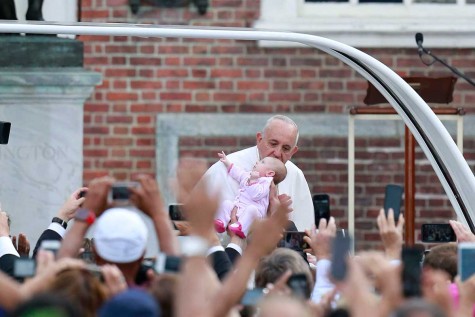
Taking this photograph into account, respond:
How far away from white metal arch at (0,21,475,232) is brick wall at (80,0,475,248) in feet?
16.9

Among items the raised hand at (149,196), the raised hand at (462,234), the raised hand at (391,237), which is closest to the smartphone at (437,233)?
the raised hand at (462,234)

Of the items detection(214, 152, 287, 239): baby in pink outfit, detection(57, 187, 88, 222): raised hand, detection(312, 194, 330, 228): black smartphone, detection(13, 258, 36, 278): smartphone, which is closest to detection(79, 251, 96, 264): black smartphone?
detection(57, 187, 88, 222): raised hand

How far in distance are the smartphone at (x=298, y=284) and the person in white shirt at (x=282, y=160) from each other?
Answer: 308cm

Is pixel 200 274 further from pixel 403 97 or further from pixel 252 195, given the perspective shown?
pixel 403 97

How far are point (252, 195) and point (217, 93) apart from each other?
18.0 ft

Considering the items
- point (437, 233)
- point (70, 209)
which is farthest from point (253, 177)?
point (70, 209)

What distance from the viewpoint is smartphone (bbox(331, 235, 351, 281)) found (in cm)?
591

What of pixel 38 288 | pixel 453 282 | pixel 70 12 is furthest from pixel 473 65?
pixel 38 288

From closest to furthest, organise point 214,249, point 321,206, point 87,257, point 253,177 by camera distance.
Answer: point 214,249, point 87,257, point 253,177, point 321,206

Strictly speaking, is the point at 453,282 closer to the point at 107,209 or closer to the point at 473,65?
the point at 107,209

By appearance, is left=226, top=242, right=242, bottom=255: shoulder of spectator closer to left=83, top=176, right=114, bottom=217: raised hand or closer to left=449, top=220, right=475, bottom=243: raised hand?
left=449, top=220, right=475, bottom=243: raised hand

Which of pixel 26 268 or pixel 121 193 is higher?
pixel 121 193

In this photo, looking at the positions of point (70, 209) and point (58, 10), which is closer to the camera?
point (70, 209)

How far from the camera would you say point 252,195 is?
9414 millimetres
